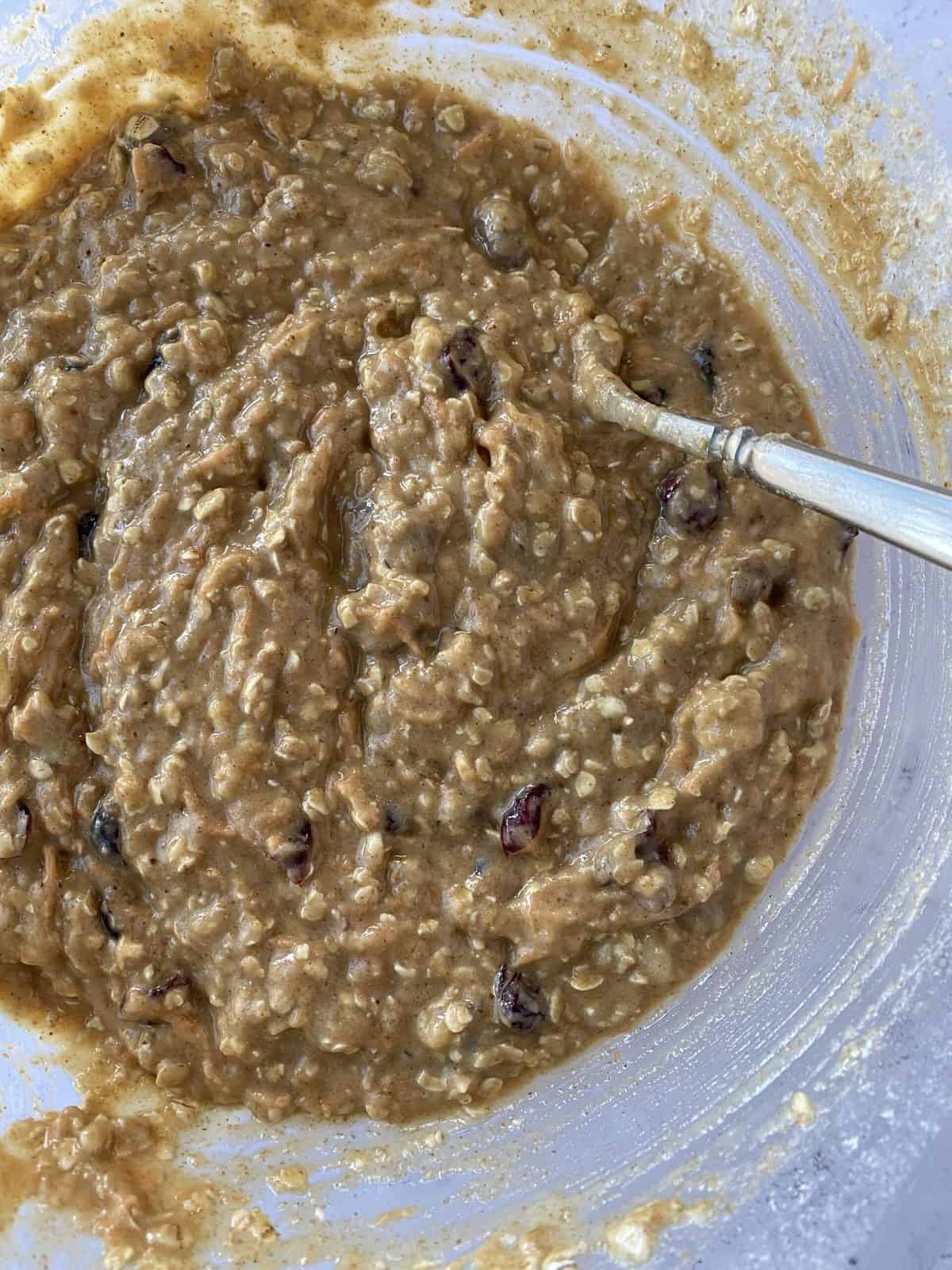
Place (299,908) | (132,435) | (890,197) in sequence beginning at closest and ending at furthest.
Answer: (299,908)
(132,435)
(890,197)

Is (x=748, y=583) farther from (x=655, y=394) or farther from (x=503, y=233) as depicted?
(x=503, y=233)

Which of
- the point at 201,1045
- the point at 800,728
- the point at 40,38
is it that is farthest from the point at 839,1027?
the point at 40,38

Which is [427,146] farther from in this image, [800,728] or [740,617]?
[800,728]

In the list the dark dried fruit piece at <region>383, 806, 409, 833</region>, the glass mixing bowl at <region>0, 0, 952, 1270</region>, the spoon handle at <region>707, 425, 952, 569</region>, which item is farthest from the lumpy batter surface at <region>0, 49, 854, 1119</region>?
the spoon handle at <region>707, 425, 952, 569</region>

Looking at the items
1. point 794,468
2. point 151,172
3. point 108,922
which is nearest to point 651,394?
point 794,468

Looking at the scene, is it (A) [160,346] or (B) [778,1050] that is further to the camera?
(B) [778,1050]

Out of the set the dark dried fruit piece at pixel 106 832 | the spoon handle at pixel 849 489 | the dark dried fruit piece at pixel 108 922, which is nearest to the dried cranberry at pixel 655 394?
the spoon handle at pixel 849 489
